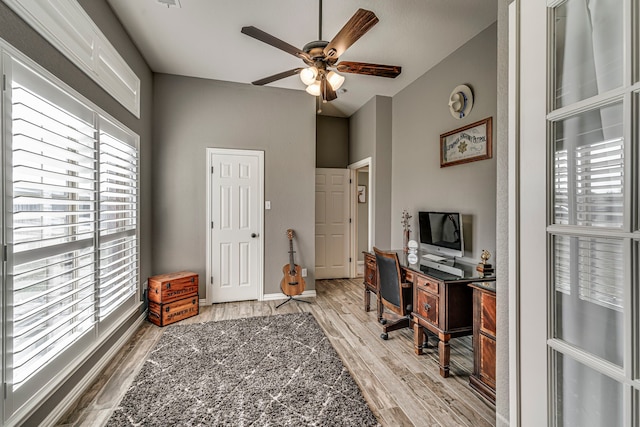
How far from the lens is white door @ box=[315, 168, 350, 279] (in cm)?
521

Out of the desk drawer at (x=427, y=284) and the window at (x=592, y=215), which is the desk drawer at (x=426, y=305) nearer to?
the desk drawer at (x=427, y=284)

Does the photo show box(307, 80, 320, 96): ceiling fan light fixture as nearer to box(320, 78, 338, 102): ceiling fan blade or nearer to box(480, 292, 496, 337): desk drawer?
box(320, 78, 338, 102): ceiling fan blade

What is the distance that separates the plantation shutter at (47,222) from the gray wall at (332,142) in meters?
3.57

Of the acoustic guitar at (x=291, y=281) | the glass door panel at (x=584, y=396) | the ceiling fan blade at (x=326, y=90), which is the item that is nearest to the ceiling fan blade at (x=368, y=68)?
the ceiling fan blade at (x=326, y=90)

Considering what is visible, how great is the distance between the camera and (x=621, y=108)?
0.72 meters

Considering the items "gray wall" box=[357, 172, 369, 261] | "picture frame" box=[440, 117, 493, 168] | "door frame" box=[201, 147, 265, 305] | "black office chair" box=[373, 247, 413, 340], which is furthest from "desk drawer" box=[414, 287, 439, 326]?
"gray wall" box=[357, 172, 369, 261]

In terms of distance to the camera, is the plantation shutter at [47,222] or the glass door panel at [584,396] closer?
the glass door panel at [584,396]

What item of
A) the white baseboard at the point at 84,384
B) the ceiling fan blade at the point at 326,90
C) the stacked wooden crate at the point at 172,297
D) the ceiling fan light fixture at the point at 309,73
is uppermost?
the ceiling fan light fixture at the point at 309,73

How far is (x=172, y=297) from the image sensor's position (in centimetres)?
329

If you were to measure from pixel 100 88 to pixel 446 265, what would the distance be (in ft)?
10.8

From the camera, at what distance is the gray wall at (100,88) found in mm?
1507

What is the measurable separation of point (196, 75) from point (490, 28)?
3.32 meters

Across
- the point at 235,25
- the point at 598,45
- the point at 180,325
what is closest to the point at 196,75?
the point at 235,25

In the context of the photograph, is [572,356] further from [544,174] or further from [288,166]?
[288,166]
